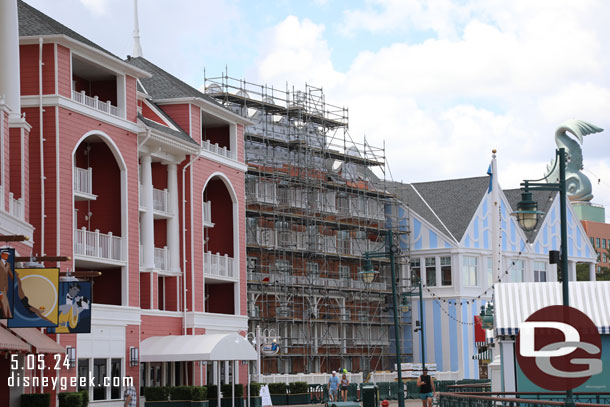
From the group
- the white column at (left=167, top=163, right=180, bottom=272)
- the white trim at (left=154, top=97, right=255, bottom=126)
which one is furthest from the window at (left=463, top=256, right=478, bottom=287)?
the white column at (left=167, top=163, right=180, bottom=272)

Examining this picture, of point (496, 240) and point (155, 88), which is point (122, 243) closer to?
point (155, 88)

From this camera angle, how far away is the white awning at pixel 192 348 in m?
46.3

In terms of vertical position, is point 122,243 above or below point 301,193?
below

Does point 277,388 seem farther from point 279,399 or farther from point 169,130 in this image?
point 169,130

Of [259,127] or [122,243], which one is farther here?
[259,127]

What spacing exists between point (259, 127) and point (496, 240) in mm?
16582

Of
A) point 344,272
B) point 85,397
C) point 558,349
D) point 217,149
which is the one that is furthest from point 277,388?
point 558,349

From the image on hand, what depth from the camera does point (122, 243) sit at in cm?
4559

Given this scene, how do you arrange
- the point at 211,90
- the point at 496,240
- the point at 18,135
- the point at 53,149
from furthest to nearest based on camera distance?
the point at 496,240 → the point at 211,90 → the point at 53,149 → the point at 18,135

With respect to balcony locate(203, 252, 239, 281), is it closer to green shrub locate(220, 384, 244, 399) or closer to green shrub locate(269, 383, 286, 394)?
green shrub locate(220, 384, 244, 399)

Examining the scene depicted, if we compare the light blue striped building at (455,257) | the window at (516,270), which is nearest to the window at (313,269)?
the light blue striped building at (455,257)

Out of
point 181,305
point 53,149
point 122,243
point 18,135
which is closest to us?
point 18,135

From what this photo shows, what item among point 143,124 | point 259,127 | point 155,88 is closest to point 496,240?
point 259,127

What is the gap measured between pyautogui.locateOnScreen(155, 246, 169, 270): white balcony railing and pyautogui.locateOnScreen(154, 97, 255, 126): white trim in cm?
681
